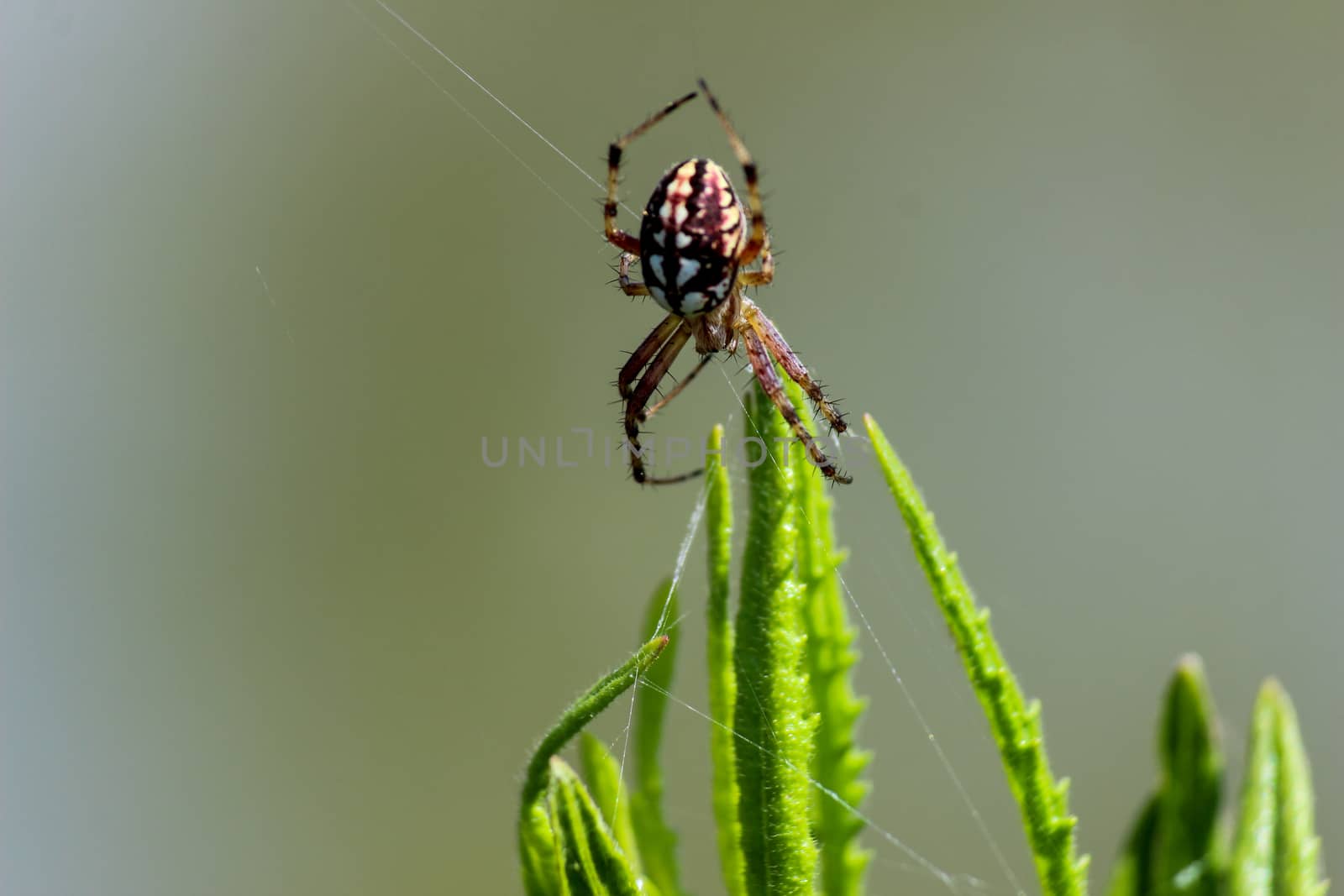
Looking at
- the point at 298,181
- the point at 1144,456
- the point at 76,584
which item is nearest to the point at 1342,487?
the point at 1144,456

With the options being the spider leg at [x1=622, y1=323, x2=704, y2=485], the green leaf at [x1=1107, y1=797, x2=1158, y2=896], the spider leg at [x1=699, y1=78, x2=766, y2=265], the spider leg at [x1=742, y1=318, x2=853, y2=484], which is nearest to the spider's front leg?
the spider leg at [x1=622, y1=323, x2=704, y2=485]

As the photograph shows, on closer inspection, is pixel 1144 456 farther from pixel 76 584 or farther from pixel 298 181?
pixel 76 584

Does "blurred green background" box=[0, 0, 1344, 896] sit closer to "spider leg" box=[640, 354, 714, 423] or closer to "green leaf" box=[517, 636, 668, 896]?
"spider leg" box=[640, 354, 714, 423]

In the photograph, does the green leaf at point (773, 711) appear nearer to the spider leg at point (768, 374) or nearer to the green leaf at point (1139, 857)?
the green leaf at point (1139, 857)

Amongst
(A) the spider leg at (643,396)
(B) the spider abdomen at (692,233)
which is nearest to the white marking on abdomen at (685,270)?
(B) the spider abdomen at (692,233)

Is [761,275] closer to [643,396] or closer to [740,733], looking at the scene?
[643,396]
